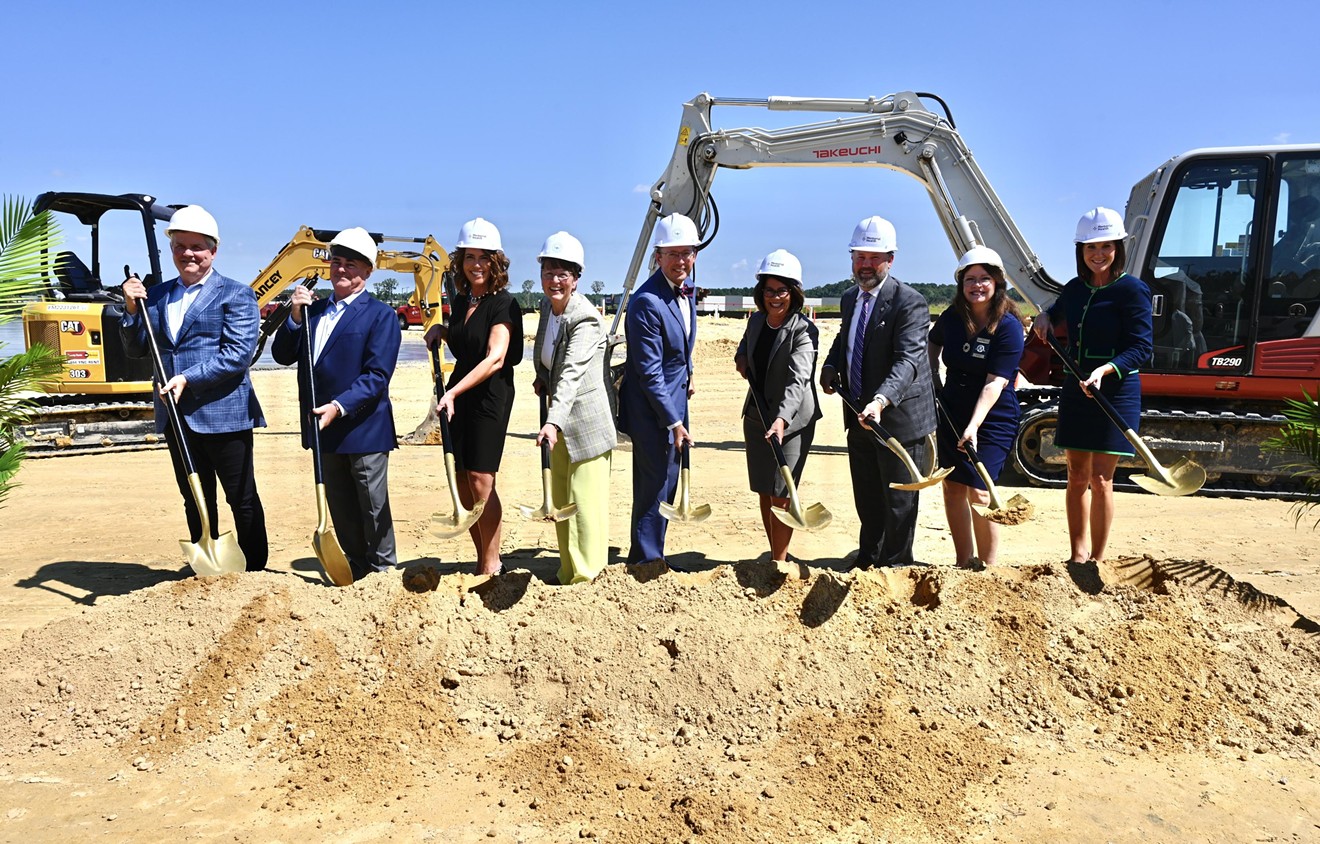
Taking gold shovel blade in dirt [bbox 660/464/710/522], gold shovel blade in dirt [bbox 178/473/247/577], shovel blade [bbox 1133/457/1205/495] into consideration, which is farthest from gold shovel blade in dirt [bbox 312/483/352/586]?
shovel blade [bbox 1133/457/1205/495]

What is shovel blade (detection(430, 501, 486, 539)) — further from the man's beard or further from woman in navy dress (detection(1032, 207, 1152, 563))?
woman in navy dress (detection(1032, 207, 1152, 563))

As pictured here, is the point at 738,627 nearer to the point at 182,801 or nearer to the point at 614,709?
the point at 614,709

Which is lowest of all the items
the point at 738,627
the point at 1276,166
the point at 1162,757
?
Answer: the point at 1162,757

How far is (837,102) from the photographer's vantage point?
9414 mm

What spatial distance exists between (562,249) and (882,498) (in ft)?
6.82

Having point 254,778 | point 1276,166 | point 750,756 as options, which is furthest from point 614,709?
point 1276,166

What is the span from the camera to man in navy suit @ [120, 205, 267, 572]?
476cm

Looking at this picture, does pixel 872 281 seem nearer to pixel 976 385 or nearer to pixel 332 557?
pixel 976 385

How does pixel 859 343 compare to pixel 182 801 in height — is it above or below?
above

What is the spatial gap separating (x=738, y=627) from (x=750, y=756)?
0.69 meters

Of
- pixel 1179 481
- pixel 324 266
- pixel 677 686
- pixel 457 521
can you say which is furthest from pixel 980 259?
pixel 324 266

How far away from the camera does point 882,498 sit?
5141 mm

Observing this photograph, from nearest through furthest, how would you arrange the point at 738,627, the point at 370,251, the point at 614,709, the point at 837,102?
the point at 614,709, the point at 738,627, the point at 370,251, the point at 837,102

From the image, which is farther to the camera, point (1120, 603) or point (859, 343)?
point (859, 343)
